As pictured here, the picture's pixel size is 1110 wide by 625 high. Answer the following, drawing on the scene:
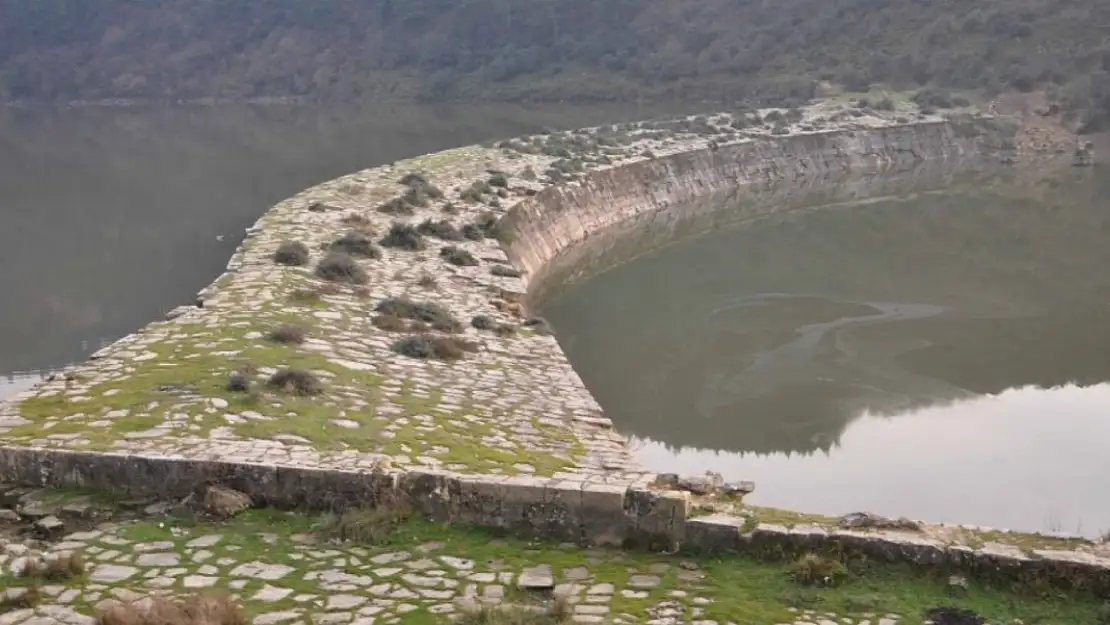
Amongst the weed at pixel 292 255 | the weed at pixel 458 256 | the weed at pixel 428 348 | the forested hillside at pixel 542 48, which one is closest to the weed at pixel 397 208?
the weed at pixel 458 256

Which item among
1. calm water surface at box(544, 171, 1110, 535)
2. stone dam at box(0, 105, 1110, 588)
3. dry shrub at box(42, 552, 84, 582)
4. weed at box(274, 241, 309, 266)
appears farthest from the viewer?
weed at box(274, 241, 309, 266)

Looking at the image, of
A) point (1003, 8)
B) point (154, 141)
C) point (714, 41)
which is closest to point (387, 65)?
point (714, 41)

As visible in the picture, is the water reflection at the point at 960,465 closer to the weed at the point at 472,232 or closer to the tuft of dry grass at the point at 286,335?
the tuft of dry grass at the point at 286,335

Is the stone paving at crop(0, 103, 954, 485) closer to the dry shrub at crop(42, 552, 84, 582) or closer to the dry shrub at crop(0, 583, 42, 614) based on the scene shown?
the dry shrub at crop(42, 552, 84, 582)

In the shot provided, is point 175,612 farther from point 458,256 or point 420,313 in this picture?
point 458,256

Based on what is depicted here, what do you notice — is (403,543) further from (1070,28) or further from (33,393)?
(1070,28)

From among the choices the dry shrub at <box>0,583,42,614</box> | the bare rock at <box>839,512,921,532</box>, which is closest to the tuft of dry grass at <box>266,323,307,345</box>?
the dry shrub at <box>0,583,42,614</box>

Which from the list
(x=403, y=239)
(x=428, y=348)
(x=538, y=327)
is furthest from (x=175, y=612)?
(x=403, y=239)
